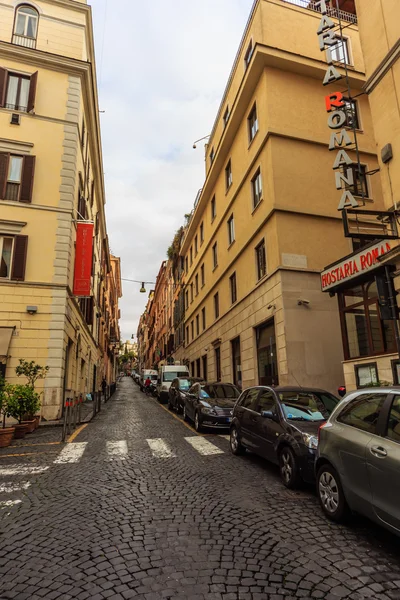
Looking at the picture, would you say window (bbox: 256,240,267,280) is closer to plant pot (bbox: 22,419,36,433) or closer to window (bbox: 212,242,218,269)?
window (bbox: 212,242,218,269)

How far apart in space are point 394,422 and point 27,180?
16.9 meters

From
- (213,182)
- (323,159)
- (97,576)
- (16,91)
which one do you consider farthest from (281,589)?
(213,182)

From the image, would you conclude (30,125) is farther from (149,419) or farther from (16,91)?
(149,419)

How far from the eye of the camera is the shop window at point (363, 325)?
35.5ft

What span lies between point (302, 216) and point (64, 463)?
12.5 metres

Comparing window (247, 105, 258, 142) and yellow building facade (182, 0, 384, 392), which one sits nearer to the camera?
yellow building facade (182, 0, 384, 392)

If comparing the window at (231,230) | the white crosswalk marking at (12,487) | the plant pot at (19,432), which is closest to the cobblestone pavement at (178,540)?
the white crosswalk marking at (12,487)

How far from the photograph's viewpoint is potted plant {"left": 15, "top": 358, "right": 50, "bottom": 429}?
11.9 metres

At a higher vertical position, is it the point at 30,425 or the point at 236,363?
the point at 236,363

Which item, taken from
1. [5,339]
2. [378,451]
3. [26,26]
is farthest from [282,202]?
[26,26]

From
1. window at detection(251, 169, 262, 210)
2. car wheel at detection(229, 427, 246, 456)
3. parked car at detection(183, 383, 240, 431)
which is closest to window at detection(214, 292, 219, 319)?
window at detection(251, 169, 262, 210)

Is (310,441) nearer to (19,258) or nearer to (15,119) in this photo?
(19,258)

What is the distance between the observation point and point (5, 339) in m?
14.7

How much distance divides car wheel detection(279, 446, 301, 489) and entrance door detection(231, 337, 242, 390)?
13.1 meters
